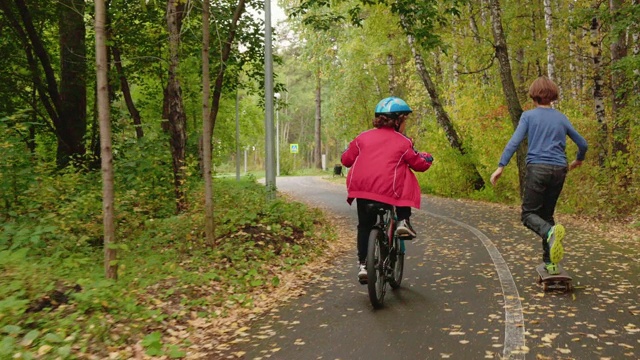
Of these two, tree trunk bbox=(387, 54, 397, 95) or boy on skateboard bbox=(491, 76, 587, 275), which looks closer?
boy on skateboard bbox=(491, 76, 587, 275)

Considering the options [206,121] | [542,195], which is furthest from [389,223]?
[206,121]

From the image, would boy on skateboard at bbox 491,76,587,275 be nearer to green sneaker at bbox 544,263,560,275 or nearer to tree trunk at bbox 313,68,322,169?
green sneaker at bbox 544,263,560,275

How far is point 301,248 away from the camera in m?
9.02

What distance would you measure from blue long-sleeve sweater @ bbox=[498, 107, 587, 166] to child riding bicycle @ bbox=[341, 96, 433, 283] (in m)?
1.02

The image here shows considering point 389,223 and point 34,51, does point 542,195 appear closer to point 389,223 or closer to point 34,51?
point 389,223

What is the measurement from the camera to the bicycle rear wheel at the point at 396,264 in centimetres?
613

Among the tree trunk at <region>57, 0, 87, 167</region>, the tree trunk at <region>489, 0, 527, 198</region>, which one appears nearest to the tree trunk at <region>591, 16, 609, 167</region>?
the tree trunk at <region>489, 0, 527, 198</region>

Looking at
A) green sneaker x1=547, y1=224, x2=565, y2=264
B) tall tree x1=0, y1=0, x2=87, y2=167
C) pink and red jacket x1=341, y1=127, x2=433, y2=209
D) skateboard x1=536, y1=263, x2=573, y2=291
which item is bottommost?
skateboard x1=536, y1=263, x2=573, y2=291

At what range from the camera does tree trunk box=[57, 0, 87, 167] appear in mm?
14117

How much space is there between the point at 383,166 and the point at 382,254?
95 centimetres

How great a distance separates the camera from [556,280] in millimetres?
5738

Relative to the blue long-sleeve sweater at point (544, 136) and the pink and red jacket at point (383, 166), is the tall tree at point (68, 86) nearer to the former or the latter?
the pink and red jacket at point (383, 166)

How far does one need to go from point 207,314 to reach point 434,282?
2820mm

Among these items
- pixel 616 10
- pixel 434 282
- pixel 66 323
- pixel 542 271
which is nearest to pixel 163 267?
pixel 66 323
